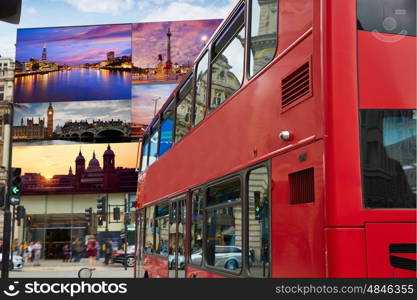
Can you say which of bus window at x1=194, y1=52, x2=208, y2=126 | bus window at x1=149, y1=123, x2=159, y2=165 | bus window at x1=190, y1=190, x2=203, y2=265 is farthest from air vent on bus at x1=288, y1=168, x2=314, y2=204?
bus window at x1=149, y1=123, x2=159, y2=165

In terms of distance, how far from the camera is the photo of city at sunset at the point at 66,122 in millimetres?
43969

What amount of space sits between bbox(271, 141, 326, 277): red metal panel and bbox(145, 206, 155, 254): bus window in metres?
7.01

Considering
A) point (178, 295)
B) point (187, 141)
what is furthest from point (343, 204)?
point (187, 141)

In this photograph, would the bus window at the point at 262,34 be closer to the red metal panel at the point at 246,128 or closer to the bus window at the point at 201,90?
the red metal panel at the point at 246,128

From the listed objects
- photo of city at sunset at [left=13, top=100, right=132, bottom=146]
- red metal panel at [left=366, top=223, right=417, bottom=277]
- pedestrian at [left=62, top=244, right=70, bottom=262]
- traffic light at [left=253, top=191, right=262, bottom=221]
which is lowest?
pedestrian at [left=62, top=244, right=70, bottom=262]

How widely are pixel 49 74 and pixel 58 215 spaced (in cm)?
1097

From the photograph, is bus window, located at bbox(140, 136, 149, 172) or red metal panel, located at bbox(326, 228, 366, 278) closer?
red metal panel, located at bbox(326, 228, 366, 278)

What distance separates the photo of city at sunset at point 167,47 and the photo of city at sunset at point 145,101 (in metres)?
0.88

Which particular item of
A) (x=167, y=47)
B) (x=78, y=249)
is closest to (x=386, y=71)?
(x=78, y=249)

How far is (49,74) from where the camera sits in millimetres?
45562

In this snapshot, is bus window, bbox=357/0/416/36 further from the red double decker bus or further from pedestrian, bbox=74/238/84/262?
pedestrian, bbox=74/238/84/262

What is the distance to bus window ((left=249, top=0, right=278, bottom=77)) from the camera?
5.22 meters

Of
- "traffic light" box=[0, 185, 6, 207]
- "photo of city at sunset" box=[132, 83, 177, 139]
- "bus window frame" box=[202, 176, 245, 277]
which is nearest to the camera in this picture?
"bus window frame" box=[202, 176, 245, 277]

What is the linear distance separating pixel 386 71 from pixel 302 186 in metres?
0.99
